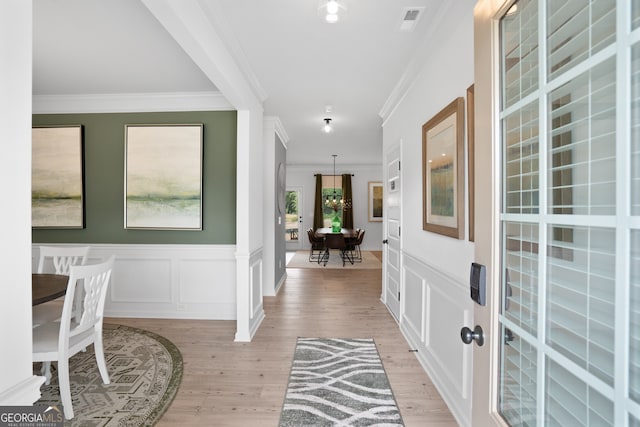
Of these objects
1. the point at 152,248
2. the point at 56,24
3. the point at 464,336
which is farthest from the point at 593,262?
the point at 152,248

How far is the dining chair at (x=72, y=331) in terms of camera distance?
6.42 ft

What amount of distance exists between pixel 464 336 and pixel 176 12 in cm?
199

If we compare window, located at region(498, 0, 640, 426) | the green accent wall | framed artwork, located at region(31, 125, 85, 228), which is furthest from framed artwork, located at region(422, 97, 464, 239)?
framed artwork, located at region(31, 125, 85, 228)

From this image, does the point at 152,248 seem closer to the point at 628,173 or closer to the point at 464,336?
the point at 464,336

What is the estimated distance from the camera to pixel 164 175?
377 cm

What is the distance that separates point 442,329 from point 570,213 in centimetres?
187

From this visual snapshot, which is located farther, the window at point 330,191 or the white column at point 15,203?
the window at point 330,191

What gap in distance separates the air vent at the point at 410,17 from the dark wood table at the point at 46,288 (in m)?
2.89

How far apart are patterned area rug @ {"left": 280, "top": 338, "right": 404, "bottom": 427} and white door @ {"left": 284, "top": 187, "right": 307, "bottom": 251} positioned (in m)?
7.16

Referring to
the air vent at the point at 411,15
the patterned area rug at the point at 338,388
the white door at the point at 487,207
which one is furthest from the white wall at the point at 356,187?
the white door at the point at 487,207

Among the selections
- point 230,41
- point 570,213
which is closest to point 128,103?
point 230,41

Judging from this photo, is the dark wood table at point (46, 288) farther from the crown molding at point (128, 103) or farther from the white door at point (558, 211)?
the white door at point (558, 211)

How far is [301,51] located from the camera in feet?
8.74

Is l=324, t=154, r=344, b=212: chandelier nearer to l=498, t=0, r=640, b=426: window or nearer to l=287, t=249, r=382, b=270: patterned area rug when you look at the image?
l=287, t=249, r=382, b=270: patterned area rug
